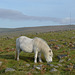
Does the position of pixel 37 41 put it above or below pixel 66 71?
above

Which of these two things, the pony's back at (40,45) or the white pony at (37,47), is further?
the pony's back at (40,45)

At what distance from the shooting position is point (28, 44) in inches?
601

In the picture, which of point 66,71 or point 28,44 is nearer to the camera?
point 66,71

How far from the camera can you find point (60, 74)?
1145 cm

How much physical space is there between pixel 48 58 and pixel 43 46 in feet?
4.59

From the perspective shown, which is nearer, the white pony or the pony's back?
the white pony

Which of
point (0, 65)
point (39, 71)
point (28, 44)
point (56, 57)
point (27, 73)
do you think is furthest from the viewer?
point (56, 57)

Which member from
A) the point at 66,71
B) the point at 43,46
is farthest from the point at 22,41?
the point at 66,71

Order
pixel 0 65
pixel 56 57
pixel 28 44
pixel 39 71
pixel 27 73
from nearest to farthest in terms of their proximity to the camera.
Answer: pixel 27 73 < pixel 39 71 < pixel 0 65 < pixel 28 44 < pixel 56 57

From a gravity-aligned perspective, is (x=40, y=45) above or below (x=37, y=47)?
above

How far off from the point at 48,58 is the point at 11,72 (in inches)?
176

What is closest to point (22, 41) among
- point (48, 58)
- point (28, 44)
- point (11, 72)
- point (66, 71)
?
point (28, 44)

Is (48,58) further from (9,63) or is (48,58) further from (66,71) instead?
(9,63)

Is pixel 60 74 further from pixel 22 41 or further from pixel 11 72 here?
pixel 22 41
